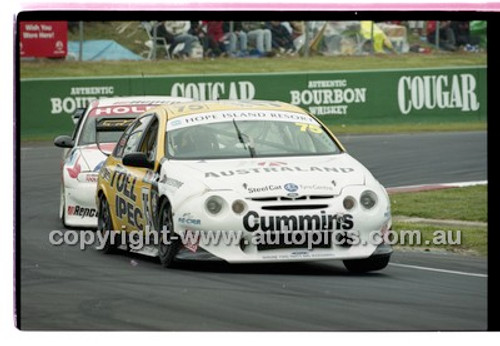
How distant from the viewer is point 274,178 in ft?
28.4

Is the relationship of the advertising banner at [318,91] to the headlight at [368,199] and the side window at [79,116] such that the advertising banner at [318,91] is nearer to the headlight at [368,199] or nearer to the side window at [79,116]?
the side window at [79,116]

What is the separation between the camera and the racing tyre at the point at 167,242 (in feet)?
28.0

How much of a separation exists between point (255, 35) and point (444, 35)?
102cm

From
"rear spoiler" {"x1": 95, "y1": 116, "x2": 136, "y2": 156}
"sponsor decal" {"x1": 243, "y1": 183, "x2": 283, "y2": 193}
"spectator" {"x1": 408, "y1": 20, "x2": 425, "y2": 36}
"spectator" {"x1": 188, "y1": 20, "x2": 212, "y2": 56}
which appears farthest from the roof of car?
"spectator" {"x1": 408, "y1": 20, "x2": 425, "y2": 36}

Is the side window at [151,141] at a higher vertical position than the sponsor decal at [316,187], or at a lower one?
higher

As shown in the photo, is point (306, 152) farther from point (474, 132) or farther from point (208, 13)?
point (208, 13)

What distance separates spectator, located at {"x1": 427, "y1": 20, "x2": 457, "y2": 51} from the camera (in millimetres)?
7418

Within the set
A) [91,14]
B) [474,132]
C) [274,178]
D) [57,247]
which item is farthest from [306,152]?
[91,14]

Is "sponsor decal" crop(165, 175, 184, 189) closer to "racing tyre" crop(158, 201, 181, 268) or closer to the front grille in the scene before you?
"racing tyre" crop(158, 201, 181, 268)

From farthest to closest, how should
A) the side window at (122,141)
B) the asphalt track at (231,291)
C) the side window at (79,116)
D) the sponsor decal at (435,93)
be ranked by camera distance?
the side window at (122,141)
the sponsor decal at (435,93)
the side window at (79,116)
the asphalt track at (231,291)

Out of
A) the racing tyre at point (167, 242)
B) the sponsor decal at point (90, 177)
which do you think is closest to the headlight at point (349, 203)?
→ the racing tyre at point (167, 242)

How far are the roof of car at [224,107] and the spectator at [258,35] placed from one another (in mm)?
1231

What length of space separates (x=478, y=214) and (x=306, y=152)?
1.77 metres

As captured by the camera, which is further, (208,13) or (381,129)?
(381,129)
